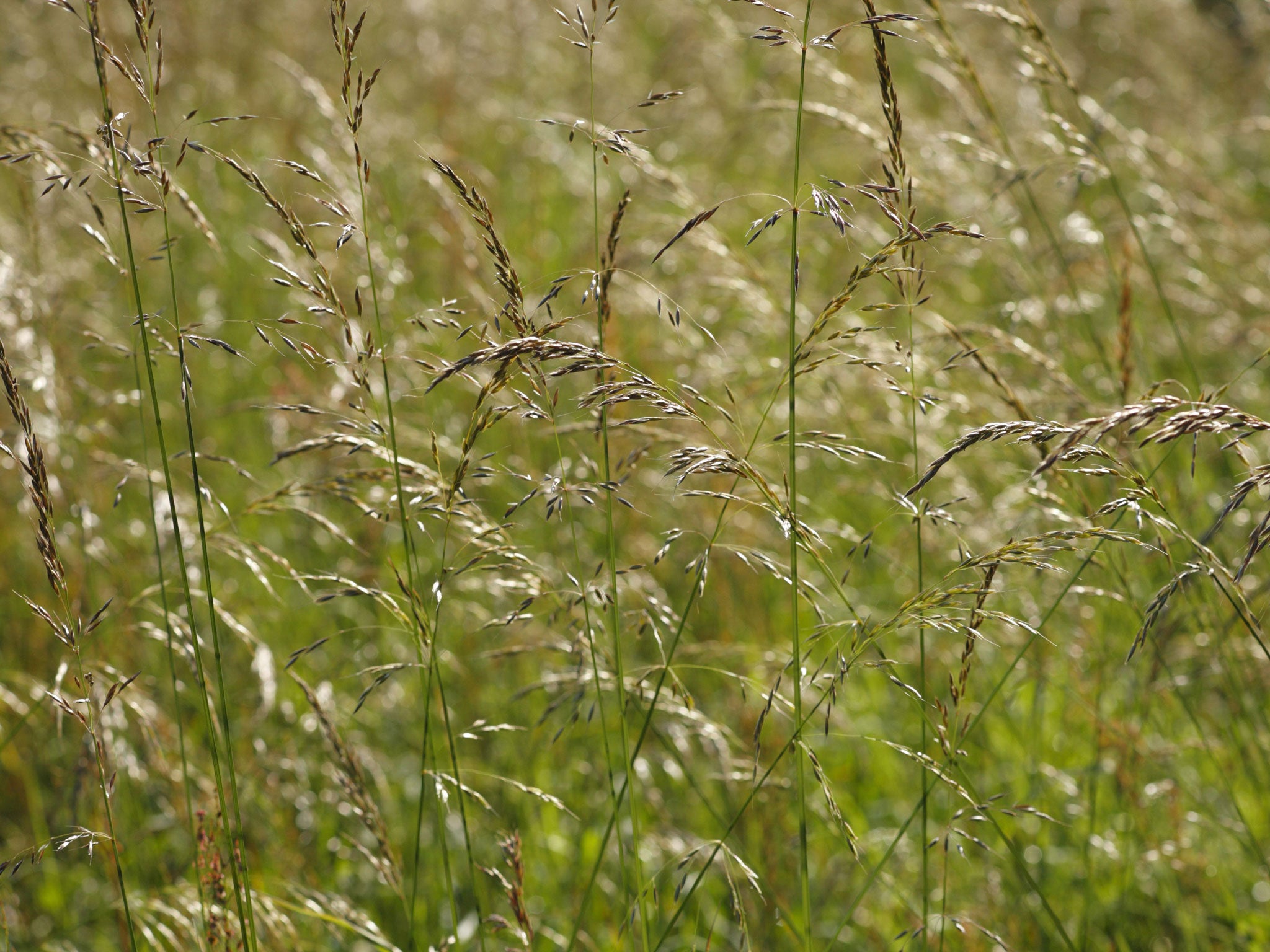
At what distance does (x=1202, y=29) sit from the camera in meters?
6.54

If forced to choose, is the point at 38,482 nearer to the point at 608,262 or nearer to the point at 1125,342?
the point at 608,262

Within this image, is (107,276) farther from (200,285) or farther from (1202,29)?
(1202,29)

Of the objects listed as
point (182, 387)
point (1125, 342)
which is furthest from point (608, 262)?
point (1125, 342)

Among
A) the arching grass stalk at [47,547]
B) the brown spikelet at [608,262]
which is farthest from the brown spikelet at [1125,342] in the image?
the arching grass stalk at [47,547]

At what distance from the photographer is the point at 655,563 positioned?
133 centimetres

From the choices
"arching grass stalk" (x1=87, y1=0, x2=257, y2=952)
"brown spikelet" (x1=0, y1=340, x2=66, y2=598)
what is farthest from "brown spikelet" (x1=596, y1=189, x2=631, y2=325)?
"brown spikelet" (x1=0, y1=340, x2=66, y2=598)

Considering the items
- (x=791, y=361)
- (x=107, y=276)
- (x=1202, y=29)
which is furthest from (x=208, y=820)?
(x=1202, y=29)

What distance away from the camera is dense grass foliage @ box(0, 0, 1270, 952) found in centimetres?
134

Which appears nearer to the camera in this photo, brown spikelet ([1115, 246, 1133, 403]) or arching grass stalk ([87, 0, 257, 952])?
arching grass stalk ([87, 0, 257, 952])

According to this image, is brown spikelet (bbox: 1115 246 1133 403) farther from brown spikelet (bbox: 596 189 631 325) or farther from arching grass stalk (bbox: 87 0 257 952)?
arching grass stalk (bbox: 87 0 257 952)

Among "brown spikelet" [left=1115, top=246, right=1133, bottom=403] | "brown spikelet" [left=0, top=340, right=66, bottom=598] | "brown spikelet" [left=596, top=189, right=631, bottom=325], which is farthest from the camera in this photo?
"brown spikelet" [left=1115, top=246, right=1133, bottom=403]

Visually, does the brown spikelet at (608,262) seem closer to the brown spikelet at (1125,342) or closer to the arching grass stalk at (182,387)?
the arching grass stalk at (182,387)

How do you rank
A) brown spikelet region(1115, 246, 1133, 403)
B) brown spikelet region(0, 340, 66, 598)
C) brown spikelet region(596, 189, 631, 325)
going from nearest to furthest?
brown spikelet region(0, 340, 66, 598) → brown spikelet region(596, 189, 631, 325) → brown spikelet region(1115, 246, 1133, 403)

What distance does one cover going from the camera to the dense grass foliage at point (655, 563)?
134 cm
